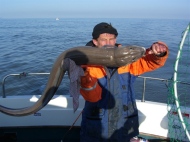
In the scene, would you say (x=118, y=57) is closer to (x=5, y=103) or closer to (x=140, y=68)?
(x=140, y=68)

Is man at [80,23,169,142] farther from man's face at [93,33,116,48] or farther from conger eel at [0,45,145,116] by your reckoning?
conger eel at [0,45,145,116]

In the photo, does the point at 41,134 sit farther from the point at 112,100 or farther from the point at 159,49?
the point at 159,49

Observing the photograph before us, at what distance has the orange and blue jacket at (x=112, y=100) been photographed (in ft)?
9.13

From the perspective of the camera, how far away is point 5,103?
14.1 ft

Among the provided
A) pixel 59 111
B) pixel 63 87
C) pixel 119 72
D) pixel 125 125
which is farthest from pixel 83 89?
pixel 63 87

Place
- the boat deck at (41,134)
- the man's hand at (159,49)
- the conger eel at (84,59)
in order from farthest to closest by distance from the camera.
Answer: the boat deck at (41,134) → the conger eel at (84,59) → the man's hand at (159,49)

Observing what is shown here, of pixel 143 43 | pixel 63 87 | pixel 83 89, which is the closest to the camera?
pixel 83 89

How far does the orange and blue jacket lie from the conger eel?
4.1 inches

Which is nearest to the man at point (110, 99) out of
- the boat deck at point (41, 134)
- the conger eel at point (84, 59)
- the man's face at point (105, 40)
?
the man's face at point (105, 40)

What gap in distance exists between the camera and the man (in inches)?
109

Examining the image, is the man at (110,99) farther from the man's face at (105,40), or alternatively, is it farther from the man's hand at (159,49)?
the man's hand at (159,49)

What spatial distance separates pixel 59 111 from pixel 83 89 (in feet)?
6.48

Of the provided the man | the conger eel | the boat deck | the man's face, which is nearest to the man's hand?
the man

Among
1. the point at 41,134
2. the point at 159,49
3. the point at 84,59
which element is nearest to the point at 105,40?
the point at 84,59
